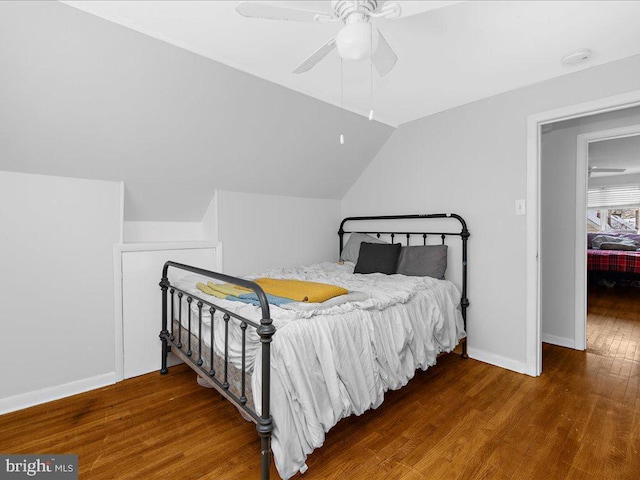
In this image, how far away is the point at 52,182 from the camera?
7.19 feet

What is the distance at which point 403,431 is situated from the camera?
72.9 inches

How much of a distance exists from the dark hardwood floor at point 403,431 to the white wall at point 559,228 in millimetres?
643

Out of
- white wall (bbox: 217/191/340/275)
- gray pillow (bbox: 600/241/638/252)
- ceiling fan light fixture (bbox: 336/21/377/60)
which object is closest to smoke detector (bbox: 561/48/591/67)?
ceiling fan light fixture (bbox: 336/21/377/60)

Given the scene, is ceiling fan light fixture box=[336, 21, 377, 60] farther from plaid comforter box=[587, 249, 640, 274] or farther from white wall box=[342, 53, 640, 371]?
plaid comforter box=[587, 249, 640, 274]

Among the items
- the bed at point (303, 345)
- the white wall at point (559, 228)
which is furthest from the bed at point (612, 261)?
the bed at point (303, 345)

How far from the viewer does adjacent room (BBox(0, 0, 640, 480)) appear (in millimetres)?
1598

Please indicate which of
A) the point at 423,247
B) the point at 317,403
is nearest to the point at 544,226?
the point at 423,247

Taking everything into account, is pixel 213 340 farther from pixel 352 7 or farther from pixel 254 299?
pixel 352 7

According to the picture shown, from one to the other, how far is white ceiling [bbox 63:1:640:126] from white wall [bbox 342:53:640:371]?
16 cm

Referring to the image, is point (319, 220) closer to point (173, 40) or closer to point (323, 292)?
point (323, 292)

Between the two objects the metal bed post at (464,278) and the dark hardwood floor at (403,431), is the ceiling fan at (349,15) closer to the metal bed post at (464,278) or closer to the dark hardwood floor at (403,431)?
the dark hardwood floor at (403,431)

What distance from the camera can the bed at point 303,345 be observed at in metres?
1.45

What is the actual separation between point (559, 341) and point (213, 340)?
10.2 feet

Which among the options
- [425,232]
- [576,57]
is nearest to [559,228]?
[425,232]
